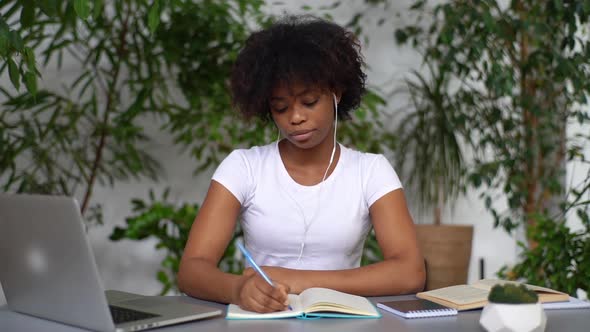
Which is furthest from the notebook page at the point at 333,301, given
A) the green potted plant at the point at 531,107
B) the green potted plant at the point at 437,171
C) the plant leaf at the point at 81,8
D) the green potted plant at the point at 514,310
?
the green potted plant at the point at 437,171

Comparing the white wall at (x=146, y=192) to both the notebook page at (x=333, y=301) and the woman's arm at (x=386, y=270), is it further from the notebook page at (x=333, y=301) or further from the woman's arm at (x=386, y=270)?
the notebook page at (x=333, y=301)

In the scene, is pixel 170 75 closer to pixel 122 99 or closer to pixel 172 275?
pixel 122 99

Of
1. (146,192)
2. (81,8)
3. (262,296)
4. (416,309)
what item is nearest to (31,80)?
(81,8)

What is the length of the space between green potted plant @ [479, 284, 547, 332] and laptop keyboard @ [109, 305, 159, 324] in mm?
599

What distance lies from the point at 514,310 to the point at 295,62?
3.11 feet

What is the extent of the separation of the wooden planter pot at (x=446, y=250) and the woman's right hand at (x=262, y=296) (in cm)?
258

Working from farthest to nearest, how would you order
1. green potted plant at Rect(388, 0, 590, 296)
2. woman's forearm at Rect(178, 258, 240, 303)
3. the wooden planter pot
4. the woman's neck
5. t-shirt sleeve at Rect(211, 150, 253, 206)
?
the wooden planter pot → green potted plant at Rect(388, 0, 590, 296) → the woman's neck → t-shirt sleeve at Rect(211, 150, 253, 206) → woman's forearm at Rect(178, 258, 240, 303)

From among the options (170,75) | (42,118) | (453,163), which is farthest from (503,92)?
(42,118)

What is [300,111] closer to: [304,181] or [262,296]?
[304,181]

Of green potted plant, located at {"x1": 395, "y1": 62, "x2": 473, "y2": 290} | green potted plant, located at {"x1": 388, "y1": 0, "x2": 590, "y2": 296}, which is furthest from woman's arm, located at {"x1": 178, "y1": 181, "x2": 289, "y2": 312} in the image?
green potted plant, located at {"x1": 395, "y1": 62, "x2": 473, "y2": 290}

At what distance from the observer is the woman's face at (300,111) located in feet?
6.14

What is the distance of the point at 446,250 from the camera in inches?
153

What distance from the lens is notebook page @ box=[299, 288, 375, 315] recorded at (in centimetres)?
138

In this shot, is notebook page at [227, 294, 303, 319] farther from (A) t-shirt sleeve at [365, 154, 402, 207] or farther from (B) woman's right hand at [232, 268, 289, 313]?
(A) t-shirt sleeve at [365, 154, 402, 207]
